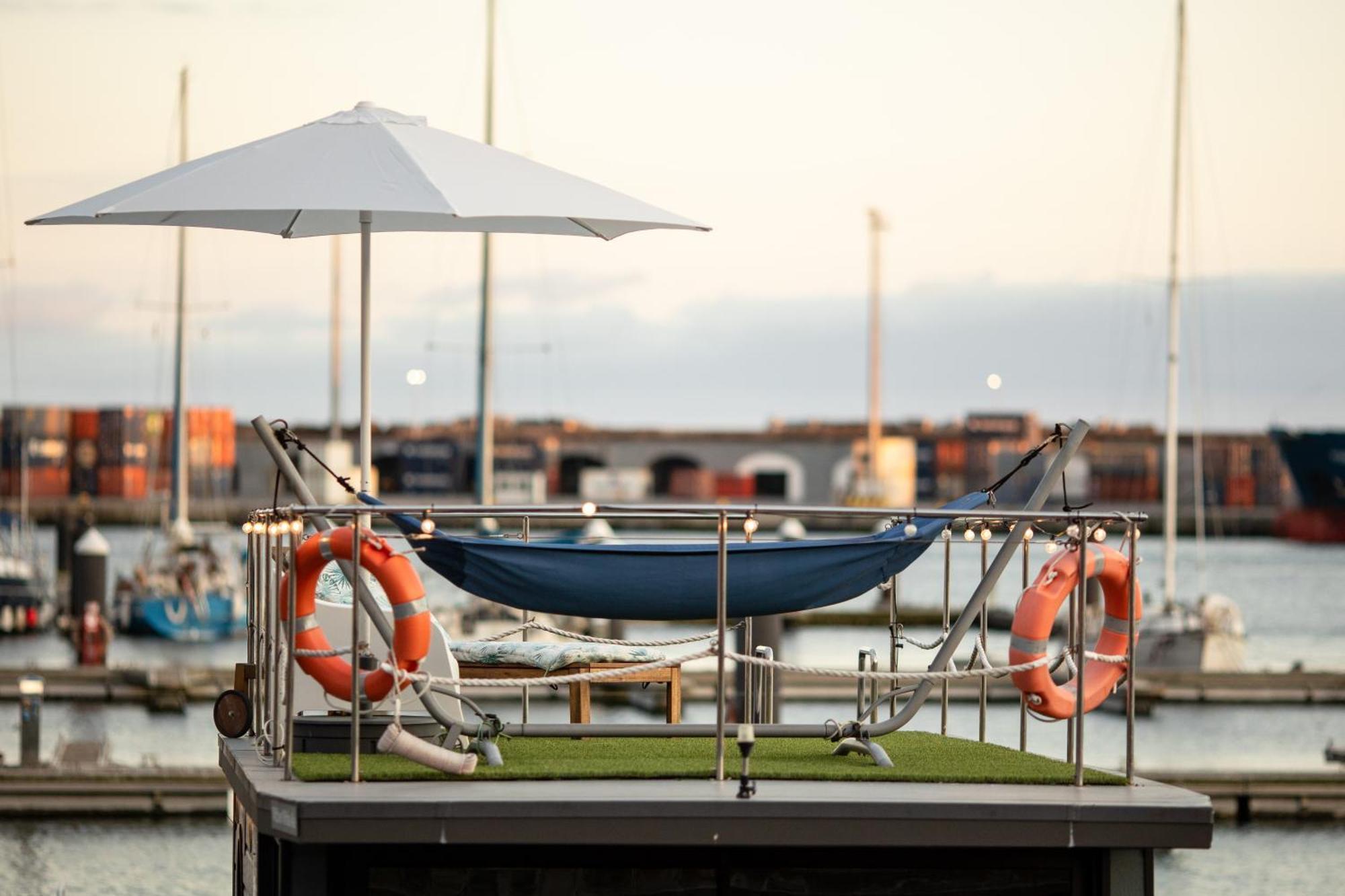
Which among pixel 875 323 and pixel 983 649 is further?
pixel 875 323

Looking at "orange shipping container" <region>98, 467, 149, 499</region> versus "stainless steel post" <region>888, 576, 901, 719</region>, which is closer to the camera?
"stainless steel post" <region>888, 576, 901, 719</region>

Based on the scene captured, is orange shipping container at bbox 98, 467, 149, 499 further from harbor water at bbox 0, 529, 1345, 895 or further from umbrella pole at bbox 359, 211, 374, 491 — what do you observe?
umbrella pole at bbox 359, 211, 374, 491

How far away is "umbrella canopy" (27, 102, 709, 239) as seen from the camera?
6.95m

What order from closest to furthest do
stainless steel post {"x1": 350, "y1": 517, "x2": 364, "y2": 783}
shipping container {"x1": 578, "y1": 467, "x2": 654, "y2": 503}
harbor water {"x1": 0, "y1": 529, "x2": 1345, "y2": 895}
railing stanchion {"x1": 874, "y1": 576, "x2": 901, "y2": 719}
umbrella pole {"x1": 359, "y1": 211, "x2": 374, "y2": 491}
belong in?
stainless steel post {"x1": 350, "y1": 517, "x2": 364, "y2": 783}, railing stanchion {"x1": 874, "y1": 576, "x2": 901, "y2": 719}, umbrella pole {"x1": 359, "y1": 211, "x2": 374, "y2": 491}, harbor water {"x1": 0, "y1": 529, "x2": 1345, "y2": 895}, shipping container {"x1": 578, "y1": 467, "x2": 654, "y2": 503}

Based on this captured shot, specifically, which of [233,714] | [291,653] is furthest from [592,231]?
[291,653]

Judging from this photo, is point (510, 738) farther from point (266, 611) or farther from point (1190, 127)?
point (1190, 127)

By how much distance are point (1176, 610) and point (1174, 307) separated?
22.2ft

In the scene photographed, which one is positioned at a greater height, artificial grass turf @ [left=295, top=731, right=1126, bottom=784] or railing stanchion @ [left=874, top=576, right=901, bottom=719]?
railing stanchion @ [left=874, top=576, right=901, bottom=719]

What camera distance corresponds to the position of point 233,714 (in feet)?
23.4

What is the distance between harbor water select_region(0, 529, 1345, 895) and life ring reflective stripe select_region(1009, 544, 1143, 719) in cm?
1672

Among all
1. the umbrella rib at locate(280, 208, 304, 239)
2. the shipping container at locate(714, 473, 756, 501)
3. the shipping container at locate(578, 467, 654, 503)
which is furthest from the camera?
the shipping container at locate(714, 473, 756, 501)

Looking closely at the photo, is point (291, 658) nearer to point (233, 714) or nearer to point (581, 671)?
point (233, 714)

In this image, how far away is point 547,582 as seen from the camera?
20.9 ft

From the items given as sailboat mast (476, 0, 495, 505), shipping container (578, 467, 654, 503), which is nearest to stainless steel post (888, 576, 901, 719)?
sailboat mast (476, 0, 495, 505)
